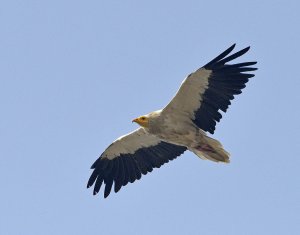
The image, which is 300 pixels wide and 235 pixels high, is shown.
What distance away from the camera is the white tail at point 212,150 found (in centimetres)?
1775

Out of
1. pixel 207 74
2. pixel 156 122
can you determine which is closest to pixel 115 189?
pixel 156 122

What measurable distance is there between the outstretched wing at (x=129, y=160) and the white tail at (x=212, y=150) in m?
1.90

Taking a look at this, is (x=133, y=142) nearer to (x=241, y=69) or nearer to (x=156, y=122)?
(x=156, y=122)

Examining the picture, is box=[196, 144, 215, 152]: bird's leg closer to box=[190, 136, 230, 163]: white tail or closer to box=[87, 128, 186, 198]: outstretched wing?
box=[190, 136, 230, 163]: white tail

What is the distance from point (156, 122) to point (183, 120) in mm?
611

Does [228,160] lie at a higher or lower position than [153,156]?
lower

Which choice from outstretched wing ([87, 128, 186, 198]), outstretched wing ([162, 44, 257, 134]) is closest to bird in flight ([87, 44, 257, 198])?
outstretched wing ([162, 44, 257, 134])

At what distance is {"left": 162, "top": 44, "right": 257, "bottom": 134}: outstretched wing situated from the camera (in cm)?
1742

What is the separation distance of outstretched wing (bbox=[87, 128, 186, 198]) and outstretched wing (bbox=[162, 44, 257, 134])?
1.94 meters

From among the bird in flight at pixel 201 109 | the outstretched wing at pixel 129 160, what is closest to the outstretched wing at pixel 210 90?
the bird in flight at pixel 201 109

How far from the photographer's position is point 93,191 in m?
20.0

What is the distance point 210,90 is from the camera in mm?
17812

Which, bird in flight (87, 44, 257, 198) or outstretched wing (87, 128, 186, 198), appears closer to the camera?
bird in flight (87, 44, 257, 198)

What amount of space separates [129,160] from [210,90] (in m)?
3.22
